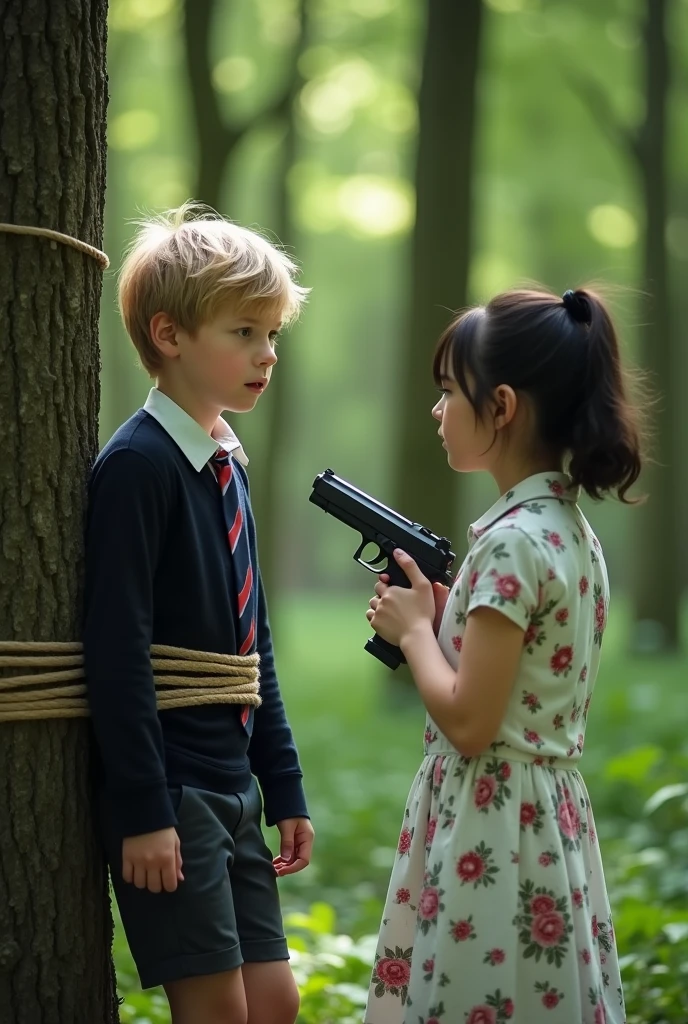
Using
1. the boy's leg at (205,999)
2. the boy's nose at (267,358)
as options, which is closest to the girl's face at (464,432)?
the boy's nose at (267,358)

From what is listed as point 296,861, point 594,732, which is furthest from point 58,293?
point 594,732

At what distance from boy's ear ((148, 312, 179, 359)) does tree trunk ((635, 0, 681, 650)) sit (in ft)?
37.6

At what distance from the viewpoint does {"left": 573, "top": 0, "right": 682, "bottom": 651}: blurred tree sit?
523 inches

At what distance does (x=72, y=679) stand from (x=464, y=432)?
951 millimetres

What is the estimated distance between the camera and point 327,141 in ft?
58.5

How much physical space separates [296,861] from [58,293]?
55.3 inches

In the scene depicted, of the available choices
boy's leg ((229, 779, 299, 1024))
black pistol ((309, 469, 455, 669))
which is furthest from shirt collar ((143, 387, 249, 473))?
boy's leg ((229, 779, 299, 1024))

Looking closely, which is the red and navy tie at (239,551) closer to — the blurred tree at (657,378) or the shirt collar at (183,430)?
the shirt collar at (183,430)

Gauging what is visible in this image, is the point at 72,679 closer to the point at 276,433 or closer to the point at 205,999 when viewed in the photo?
the point at 205,999

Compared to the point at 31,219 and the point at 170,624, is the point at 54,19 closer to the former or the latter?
the point at 31,219

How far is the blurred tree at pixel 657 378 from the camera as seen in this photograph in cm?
A: 1328

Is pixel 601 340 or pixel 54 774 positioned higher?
pixel 601 340

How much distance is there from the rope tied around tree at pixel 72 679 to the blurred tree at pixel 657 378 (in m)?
11.5

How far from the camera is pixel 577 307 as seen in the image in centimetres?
248
